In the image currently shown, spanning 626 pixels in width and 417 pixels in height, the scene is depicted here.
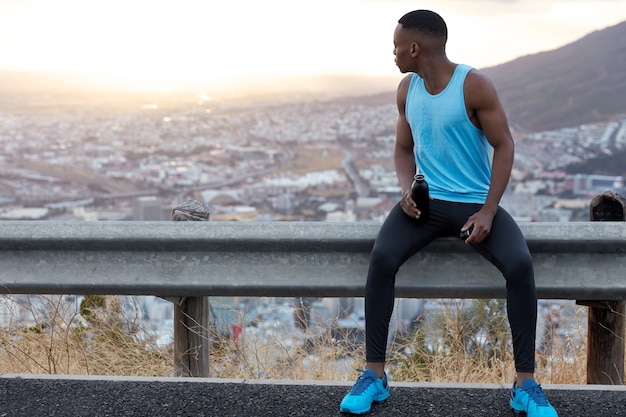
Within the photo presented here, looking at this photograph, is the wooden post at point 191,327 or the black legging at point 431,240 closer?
the black legging at point 431,240

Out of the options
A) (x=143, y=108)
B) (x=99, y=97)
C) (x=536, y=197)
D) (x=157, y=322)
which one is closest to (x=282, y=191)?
(x=536, y=197)

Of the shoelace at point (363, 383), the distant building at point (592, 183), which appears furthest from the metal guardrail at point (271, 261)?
the distant building at point (592, 183)

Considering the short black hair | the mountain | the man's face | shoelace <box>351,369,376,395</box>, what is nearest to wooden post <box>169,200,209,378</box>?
shoelace <box>351,369,376,395</box>

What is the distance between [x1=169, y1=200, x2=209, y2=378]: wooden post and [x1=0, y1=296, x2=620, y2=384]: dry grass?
23 cm

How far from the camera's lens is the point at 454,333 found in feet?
12.9

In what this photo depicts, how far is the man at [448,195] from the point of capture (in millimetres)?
2865

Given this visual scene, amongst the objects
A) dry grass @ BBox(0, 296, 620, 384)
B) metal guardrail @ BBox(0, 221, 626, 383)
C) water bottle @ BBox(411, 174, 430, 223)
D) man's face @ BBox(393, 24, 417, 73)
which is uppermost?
man's face @ BBox(393, 24, 417, 73)

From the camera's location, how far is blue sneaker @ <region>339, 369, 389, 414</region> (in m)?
2.82

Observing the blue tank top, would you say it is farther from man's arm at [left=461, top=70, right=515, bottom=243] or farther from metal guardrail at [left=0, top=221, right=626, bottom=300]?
metal guardrail at [left=0, top=221, right=626, bottom=300]

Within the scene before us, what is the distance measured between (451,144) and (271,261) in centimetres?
86

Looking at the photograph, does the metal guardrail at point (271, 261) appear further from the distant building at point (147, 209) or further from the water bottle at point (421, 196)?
the distant building at point (147, 209)

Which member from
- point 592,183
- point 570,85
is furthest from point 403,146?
point 570,85

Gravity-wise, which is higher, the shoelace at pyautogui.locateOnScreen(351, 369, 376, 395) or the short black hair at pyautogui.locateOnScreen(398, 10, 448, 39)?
the short black hair at pyautogui.locateOnScreen(398, 10, 448, 39)

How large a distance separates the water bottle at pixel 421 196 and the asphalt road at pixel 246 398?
71 cm
